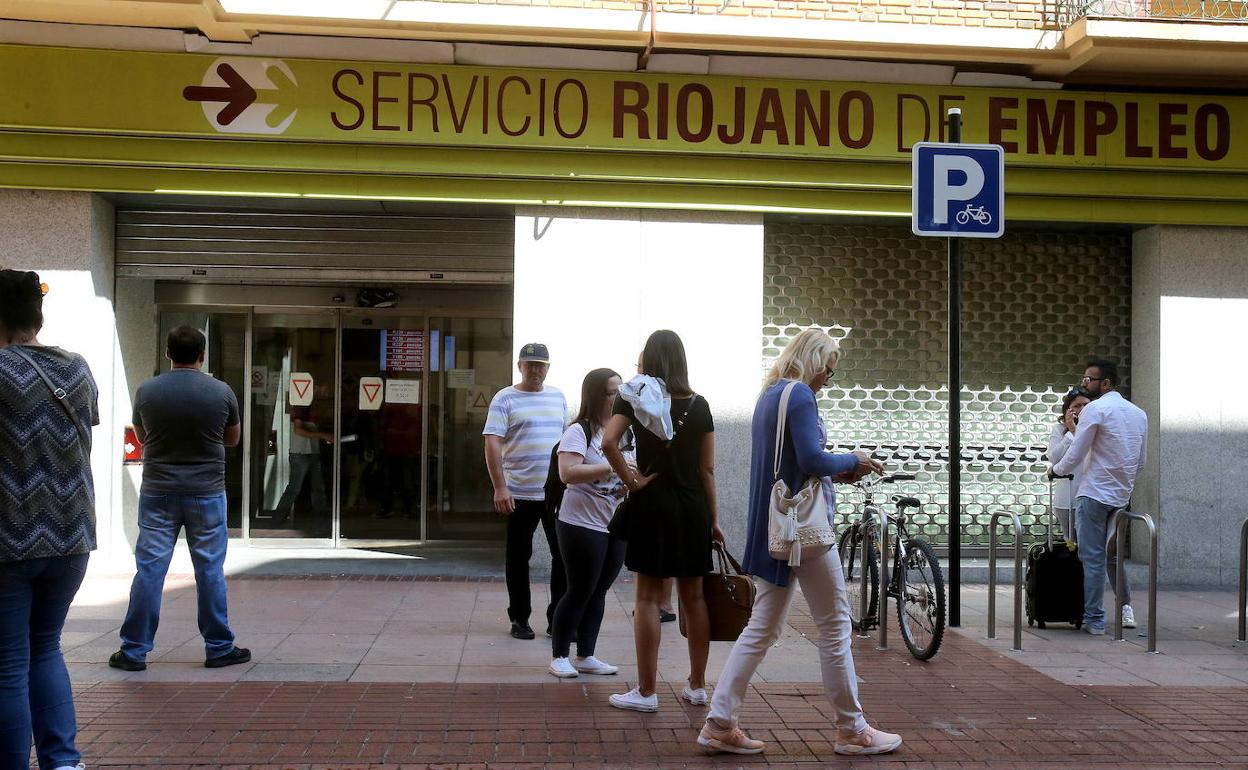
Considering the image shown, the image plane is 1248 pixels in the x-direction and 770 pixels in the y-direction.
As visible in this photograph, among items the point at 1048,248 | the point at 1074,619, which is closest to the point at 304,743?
the point at 1074,619

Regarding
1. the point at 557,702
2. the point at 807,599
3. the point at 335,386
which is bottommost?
the point at 557,702

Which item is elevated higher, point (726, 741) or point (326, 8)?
point (326, 8)

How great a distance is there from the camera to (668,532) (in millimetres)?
5684

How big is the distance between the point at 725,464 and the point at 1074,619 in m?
3.32

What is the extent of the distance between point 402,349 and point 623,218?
2823 mm

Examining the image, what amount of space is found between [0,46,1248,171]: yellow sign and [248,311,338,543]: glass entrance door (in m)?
2.38

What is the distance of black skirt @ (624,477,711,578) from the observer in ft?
18.6

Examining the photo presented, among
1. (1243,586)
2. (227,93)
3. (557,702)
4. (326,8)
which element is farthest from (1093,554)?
(227,93)

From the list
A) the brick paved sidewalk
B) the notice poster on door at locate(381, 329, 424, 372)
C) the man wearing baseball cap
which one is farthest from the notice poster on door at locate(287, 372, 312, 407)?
the brick paved sidewalk

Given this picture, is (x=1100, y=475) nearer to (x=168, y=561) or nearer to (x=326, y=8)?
(x=168, y=561)

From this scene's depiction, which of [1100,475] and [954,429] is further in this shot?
[954,429]

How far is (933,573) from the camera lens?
725cm

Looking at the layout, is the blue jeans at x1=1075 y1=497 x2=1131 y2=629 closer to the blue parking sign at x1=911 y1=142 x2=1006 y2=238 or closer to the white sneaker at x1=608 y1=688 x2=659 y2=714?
the blue parking sign at x1=911 y1=142 x2=1006 y2=238

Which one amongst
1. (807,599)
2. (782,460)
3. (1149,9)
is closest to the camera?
(807,599)
